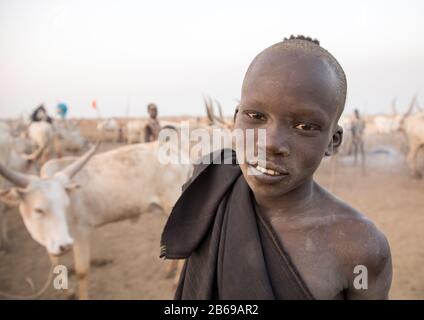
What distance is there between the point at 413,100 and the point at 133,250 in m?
10.0

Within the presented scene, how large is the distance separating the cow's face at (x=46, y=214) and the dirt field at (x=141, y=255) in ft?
5.09

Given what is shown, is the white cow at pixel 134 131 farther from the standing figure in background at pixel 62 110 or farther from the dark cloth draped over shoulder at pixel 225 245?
the dark cloth draped over shoulder at pixel 225 245

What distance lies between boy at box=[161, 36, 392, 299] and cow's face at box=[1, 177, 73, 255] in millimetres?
2204

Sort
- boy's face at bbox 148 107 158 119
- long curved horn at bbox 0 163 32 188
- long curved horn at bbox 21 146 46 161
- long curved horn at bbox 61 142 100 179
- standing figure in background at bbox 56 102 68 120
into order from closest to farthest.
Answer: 1. long curved horn at bbox 0 163 32 188
2. long curved horn at bbox 61 142 100 179
3. long curved horn at bbox 21 146 46 161
4. boy's face at bbox 148 107 158 119
5. standing figure in background at bbox 56 102 68 120

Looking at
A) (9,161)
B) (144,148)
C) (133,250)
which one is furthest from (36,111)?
(144,148)

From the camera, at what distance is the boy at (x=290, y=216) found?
100 cm

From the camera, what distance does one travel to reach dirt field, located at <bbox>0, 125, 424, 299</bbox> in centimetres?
452

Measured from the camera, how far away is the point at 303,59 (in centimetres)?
102

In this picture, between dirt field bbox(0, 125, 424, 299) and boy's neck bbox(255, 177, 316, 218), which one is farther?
dirt field bbox(0, 125, 424, 299)

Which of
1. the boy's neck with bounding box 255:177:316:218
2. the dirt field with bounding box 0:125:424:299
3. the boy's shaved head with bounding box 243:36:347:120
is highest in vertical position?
the boy's shaved head with bounding box 243:36:347:120

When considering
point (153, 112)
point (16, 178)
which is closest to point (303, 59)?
point (16, 178)

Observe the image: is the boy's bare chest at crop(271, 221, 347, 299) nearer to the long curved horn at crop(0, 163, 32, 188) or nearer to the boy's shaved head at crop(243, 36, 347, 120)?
the boy's shaved head at crop(243, 36, 347, 120)

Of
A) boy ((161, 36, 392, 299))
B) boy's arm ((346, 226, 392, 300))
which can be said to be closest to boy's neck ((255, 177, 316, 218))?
boy ((161, 36, 392, 299))

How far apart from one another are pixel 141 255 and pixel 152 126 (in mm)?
2841
